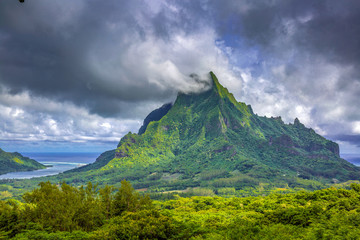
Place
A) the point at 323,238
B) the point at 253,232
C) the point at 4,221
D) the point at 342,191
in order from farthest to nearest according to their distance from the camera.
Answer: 1. the point at 342,191
2. the point at 4,221
3. the point at 253,232
4. the point at 323,238

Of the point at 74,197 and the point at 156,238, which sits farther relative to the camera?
the point at 74,197

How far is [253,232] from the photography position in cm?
3441

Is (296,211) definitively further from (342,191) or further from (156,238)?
(342,191)

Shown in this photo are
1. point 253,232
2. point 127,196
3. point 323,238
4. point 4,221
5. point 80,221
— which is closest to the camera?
point 323,238

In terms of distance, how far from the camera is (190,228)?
3638cm

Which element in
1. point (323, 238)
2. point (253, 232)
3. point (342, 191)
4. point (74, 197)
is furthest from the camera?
point (342, 191)

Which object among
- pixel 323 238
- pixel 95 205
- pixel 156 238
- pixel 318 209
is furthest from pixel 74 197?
pixel 318 209

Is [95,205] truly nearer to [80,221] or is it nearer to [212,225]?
[80,221]

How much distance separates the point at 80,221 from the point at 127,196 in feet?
35.2

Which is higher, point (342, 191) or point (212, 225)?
point (342, 191)

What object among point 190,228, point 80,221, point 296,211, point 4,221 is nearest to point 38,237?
point 80,221

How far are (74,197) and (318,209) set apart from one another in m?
50.8

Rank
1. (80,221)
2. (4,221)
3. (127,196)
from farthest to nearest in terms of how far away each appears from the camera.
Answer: (127,196)
(80,221)
(4,221)

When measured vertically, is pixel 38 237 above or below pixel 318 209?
below
